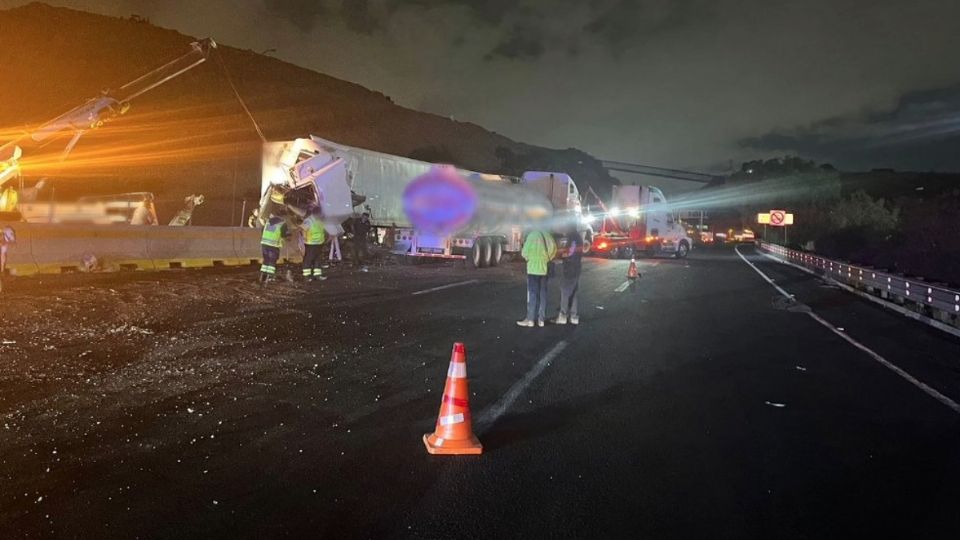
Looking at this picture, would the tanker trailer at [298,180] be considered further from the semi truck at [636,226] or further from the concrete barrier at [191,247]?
the semi truck at [636,226]

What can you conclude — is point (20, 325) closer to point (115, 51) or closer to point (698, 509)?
point (698, 509)

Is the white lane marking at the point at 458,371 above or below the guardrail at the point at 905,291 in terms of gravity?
above

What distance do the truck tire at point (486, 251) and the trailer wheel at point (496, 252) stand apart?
107mm

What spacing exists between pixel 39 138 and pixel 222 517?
17.9 m

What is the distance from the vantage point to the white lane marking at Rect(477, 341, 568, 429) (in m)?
6.76

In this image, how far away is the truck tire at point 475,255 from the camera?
82.3ft

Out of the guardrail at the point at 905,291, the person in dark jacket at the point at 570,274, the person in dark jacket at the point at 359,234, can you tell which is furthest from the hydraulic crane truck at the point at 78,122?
the guardrail at the point at 905,291

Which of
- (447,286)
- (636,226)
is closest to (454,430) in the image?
(447,286)

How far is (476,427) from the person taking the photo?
6.46m

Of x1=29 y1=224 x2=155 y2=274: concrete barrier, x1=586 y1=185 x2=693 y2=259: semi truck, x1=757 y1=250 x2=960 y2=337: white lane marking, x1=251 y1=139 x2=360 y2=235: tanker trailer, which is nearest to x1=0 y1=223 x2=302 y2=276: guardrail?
x1=29 y1=224 x2=155 y2=274: concrete barrier


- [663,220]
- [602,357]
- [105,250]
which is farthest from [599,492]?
[663,220]

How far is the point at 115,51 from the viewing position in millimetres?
84188

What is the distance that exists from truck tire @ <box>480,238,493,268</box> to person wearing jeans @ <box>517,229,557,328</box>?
13.0 metres

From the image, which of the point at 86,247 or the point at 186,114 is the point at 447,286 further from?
the point at 186,114
